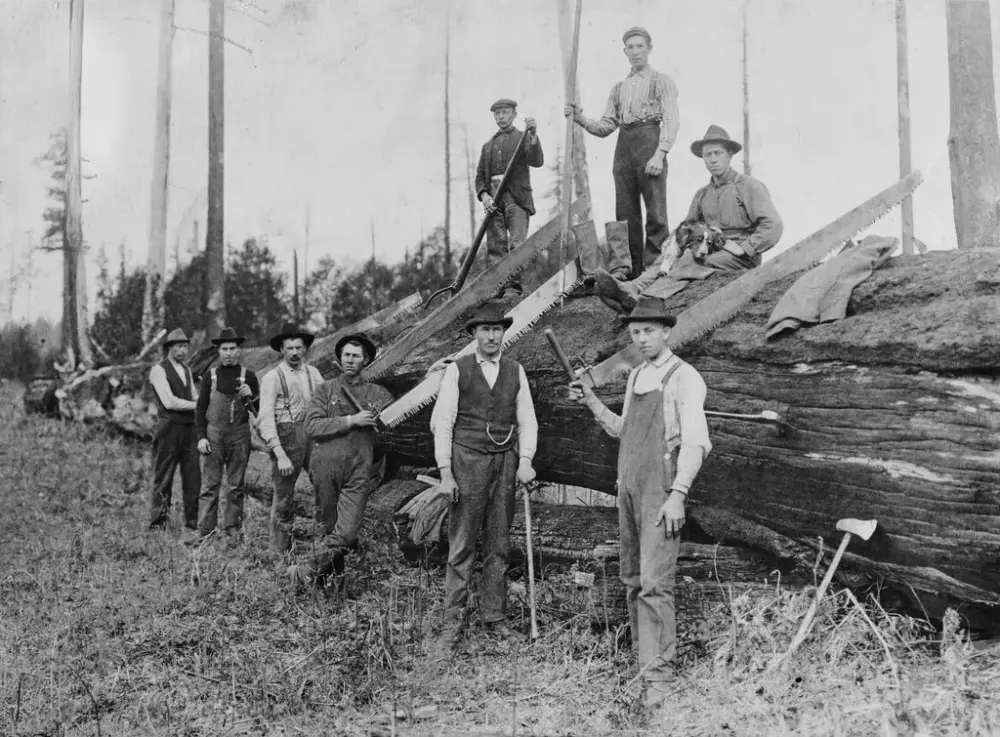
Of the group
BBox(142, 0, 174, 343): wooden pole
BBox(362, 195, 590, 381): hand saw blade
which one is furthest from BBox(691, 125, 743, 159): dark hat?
BBox(142, 0, 174, 343): wooden pole

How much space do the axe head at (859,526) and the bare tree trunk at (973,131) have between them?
4.95 metres

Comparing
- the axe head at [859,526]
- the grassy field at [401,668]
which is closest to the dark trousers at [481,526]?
the grassy field at [401,668]

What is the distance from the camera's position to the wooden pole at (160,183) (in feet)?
51.2

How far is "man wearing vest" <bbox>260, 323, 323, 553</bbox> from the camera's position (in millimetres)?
7191

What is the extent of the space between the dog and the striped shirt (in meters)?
0.94

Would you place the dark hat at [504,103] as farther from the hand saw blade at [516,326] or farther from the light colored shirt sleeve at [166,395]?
the light colored shirt sleeve at [166,395]

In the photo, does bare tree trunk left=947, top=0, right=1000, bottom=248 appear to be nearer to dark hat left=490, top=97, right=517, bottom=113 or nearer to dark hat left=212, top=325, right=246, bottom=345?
dark hat left=490, top=97, right=517, bottom=113

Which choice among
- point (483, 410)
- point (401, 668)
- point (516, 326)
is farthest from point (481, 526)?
point (516, 326)

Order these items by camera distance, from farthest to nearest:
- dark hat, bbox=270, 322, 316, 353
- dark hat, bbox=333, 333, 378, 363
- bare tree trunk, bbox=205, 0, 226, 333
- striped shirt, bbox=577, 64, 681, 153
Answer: bare tree trunk, bbox=205, 0, 226, 333, striped shirt, bbox=577, 64, 681, 153, dark hat, bbox=270, 322, 316, 353, dark hat, bbox=333, 333, 378, 363

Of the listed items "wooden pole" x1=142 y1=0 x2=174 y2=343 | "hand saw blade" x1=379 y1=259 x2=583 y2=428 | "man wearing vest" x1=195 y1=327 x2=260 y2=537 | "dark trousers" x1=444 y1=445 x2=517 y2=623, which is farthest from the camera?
"wooden pole" x1=142 y1=0 x2=174 y2=343

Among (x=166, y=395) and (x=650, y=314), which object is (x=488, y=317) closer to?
(x=650, y=314)

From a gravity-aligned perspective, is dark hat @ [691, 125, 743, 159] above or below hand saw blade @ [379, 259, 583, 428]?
above

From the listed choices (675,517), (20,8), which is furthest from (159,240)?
(675,517)

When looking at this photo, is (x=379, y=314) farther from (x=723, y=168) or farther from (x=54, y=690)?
(x=54, y=690)
